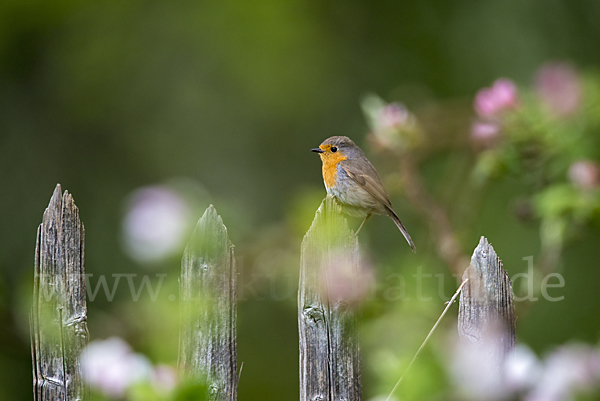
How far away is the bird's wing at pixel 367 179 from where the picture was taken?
3115 mm

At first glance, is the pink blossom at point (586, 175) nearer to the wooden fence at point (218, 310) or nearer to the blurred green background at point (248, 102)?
the wooden fence at point (218, 310)

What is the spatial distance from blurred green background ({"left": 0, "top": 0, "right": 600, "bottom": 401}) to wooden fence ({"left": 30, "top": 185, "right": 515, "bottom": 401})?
261 cm

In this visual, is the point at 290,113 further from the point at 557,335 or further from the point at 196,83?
the point at 557,335

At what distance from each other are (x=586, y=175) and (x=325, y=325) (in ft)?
5.06

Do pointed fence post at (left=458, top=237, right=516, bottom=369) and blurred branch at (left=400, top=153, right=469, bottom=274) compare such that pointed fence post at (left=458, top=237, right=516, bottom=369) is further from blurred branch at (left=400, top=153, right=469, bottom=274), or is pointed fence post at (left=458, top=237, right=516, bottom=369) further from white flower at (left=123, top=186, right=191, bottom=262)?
white flower at (left=123, top=186, right=191, bottom=262)

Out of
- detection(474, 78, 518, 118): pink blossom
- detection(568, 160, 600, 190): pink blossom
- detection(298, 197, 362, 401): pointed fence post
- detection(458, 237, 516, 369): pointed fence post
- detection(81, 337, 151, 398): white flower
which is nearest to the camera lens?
detection(458, 237, 516, 369): pointed fence post

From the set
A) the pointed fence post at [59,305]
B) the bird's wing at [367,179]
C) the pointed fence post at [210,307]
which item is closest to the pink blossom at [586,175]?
the bird's wing at [367,179]

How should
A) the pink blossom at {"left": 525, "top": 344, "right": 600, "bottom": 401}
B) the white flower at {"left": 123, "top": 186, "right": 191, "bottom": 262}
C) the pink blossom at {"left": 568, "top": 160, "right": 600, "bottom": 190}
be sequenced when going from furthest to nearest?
the white flower at {"left": 123, "top": 186, "right": 191, "bottom": 262}
the pink blossom at {"left": 568, "top": 160, "right": 600, "bottom": 190}
the pink blossom at {"left": 525, "top": 344, "right": 600, "bottom": 401}

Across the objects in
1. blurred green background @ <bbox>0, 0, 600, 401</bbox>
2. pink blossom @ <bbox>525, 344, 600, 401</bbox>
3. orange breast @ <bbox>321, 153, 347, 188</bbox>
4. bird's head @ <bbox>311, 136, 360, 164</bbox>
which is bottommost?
pink blossom @ <bbox>525, 344, 600, 401</bbox>

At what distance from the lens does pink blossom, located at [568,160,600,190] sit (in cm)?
275

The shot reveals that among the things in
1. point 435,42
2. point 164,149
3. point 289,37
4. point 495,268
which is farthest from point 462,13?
point 495,268

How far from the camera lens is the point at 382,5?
582cm

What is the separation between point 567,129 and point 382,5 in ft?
10.8

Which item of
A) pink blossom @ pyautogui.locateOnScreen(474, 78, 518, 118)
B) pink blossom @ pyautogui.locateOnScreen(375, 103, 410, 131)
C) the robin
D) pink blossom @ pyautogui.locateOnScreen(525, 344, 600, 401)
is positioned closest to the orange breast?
the robin
